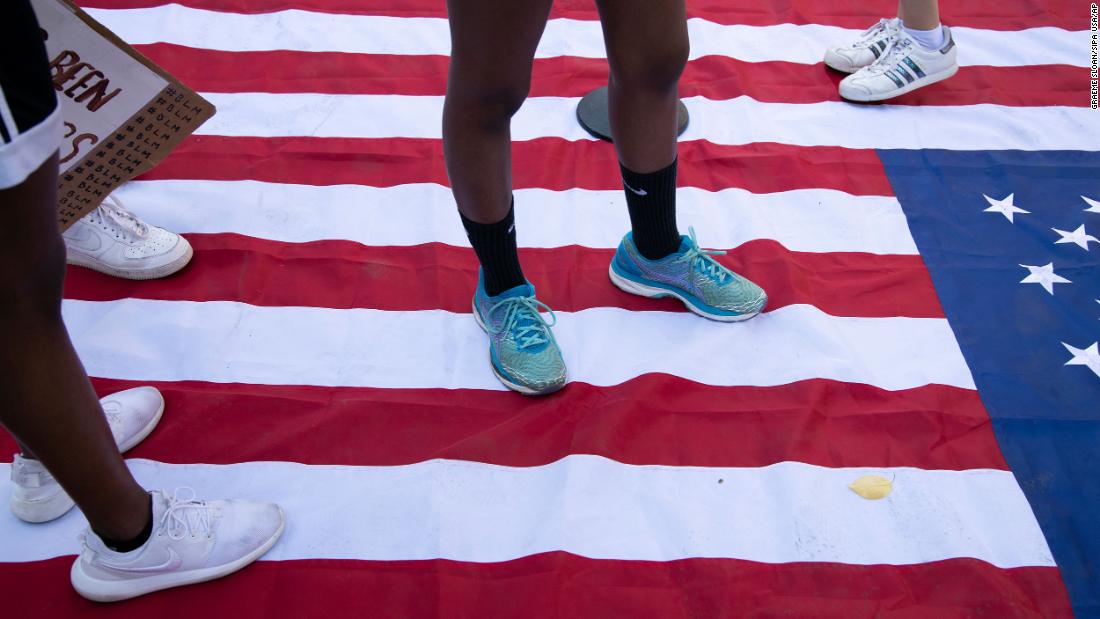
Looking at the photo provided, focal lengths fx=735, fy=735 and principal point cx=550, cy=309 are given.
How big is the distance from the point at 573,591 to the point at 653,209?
0.69 meters

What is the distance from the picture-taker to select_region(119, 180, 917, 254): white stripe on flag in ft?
5.52

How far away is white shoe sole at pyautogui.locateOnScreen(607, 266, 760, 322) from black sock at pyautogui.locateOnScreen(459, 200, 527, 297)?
0.24 meters

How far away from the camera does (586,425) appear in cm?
131

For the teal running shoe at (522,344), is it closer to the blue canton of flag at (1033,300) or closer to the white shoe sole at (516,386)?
the white shoe sole at (516,386)

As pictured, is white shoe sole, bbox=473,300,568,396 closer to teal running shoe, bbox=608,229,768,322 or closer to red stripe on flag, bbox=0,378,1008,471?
red stripe on flag, bbox=0,378,1008,471

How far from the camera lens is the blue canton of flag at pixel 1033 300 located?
4.03 ft

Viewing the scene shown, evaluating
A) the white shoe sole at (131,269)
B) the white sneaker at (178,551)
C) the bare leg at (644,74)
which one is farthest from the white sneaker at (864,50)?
the white sneaker at (178,551)

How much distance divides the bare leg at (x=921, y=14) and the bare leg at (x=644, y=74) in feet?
3.91

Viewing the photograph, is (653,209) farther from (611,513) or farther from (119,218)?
(119,218)

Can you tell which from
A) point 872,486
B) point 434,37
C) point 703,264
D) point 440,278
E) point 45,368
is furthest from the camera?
point 434,37

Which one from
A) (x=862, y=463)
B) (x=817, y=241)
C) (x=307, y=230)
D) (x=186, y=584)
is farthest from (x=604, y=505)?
(x=307, y=230)

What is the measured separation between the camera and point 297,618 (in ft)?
3.50

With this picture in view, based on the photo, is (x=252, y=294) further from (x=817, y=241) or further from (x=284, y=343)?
(x=817, y=241)

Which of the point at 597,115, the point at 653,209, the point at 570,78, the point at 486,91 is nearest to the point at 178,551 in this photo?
the point at 486,91
